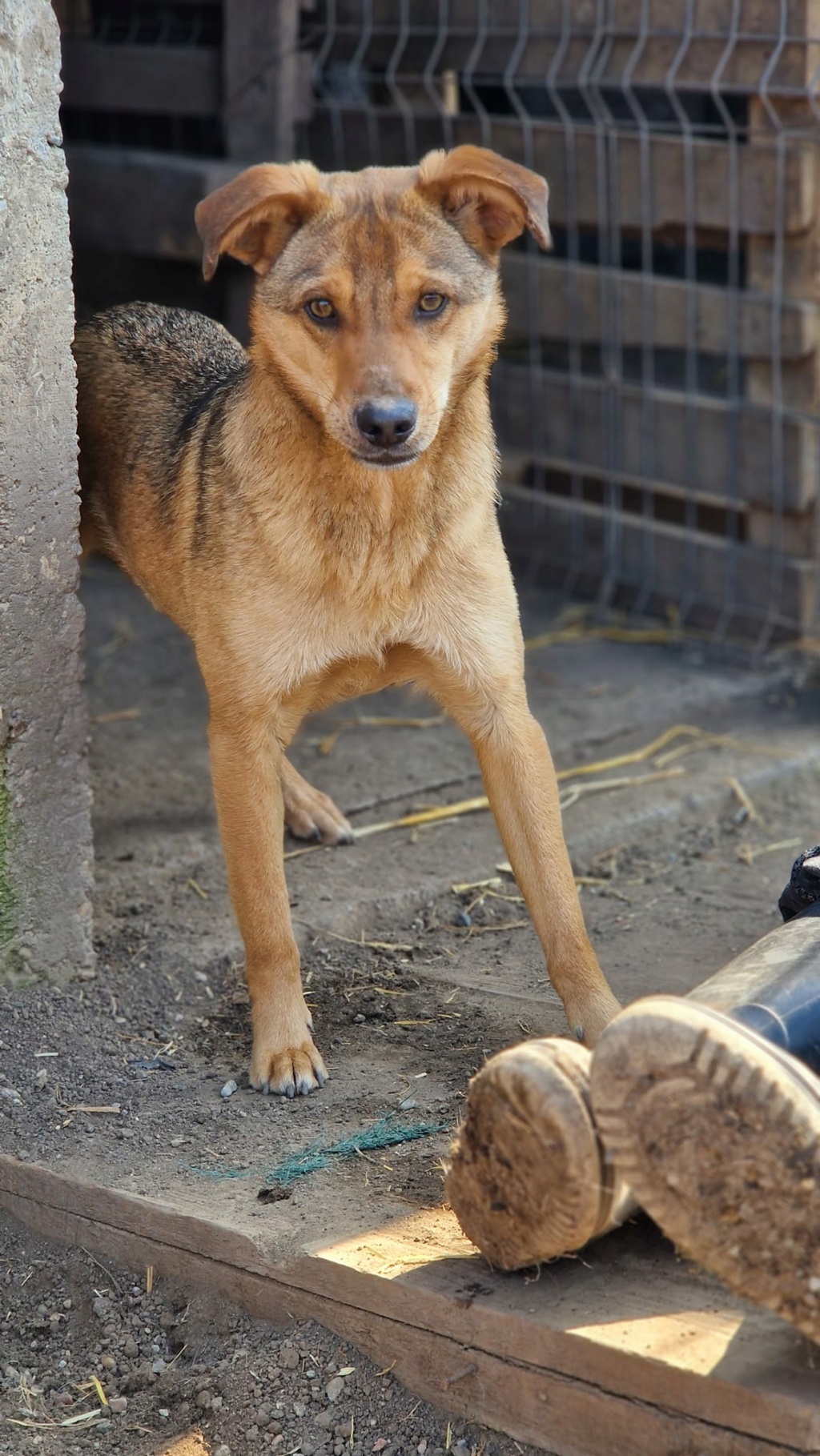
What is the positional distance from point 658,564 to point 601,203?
1.55m

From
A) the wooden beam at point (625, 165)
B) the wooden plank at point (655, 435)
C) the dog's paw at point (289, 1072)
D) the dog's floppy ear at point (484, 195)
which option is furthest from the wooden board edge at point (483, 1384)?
the wooden beam at point (625, 165)

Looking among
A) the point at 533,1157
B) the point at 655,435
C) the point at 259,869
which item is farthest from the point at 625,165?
the point at 533,1157

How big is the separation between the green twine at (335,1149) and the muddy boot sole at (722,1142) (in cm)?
98

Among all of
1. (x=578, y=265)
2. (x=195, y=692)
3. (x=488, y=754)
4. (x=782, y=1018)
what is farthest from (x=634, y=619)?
(x=782, y=1018)

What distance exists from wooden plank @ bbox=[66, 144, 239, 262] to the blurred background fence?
13 mm

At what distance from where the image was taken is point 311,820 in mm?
4684

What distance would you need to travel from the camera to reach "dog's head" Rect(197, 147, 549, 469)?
3135 mm

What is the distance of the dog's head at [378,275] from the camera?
3.13 m

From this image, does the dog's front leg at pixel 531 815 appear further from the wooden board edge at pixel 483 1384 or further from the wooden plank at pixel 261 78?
the wooden plank at pixel 261 78

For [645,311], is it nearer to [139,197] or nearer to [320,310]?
[139,197]

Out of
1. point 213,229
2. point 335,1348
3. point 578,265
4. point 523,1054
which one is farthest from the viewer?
point 578,265

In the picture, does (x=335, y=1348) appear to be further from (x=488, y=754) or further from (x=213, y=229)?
(x=213, y=229)

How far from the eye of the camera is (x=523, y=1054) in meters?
2.32

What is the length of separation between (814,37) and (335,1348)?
4.84 m
